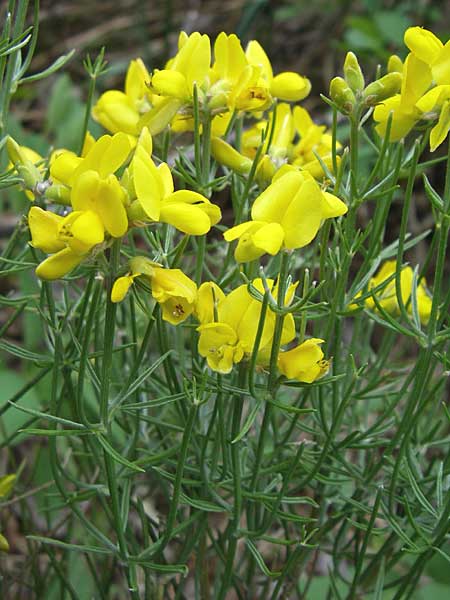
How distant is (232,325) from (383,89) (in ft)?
0.79

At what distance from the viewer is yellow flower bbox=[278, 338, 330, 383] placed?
0.68 m

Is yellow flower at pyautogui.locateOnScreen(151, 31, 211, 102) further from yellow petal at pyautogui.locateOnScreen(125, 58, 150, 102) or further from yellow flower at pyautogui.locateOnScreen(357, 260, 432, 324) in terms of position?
yellow flower at pyautogui.locateOnScreen(357, 260, 432, 324)

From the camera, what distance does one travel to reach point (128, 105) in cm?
92

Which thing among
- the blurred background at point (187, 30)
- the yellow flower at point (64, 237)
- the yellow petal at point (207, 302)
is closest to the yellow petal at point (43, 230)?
the yellow flower at point (64, 237)

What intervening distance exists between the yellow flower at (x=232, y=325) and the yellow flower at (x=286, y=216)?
5cm

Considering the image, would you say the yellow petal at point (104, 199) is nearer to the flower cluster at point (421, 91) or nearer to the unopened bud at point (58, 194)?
the unopened bud at point (58, 194)

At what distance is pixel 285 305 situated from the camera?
2.25 feet

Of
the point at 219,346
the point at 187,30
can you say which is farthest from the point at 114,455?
the point at 187,30

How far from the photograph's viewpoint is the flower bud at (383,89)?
731 mm

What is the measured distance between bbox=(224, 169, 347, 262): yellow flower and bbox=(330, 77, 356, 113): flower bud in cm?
10

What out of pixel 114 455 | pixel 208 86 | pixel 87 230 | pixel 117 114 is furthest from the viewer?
pixel 117 114

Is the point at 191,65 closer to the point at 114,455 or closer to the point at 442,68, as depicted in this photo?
the point at 442,68

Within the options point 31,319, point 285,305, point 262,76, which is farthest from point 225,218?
point 285,305

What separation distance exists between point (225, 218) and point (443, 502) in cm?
128
